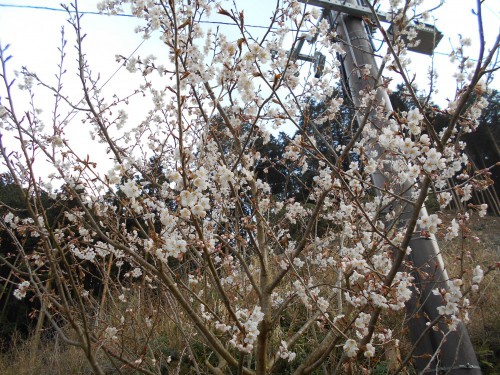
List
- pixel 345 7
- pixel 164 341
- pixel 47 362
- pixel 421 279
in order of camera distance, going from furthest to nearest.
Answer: pixel 47 362
pixel 164 341
pixel 345 7
pixel 421 279

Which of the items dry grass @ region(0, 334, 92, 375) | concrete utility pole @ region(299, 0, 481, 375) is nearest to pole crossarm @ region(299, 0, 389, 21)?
concrete utility pole @ region(299, 0, 481, 375)

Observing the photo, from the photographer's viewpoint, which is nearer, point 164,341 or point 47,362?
point 164,341

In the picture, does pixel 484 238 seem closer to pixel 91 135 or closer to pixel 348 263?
pixel 348 263

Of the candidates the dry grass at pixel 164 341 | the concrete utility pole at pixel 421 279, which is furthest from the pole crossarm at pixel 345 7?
the dry grass at pixel 164 341

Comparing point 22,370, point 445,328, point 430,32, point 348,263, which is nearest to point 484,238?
point 430,32

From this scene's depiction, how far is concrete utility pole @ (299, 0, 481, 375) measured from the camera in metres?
2.42

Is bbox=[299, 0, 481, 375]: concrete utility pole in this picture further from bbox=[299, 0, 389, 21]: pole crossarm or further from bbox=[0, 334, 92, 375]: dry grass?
bbox=[0, 334, 92, 375]: dry grass

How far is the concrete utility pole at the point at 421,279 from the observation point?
2416 millimetres

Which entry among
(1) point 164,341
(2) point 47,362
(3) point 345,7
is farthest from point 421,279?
(2) point 47,362

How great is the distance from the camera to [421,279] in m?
2.69

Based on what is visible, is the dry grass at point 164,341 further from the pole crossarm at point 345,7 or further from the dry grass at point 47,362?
the pole crossarm at point 345,7

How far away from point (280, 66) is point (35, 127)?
1599mm

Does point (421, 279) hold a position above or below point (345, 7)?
below

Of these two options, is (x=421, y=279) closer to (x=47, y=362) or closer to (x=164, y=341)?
(x=164, y=341)
